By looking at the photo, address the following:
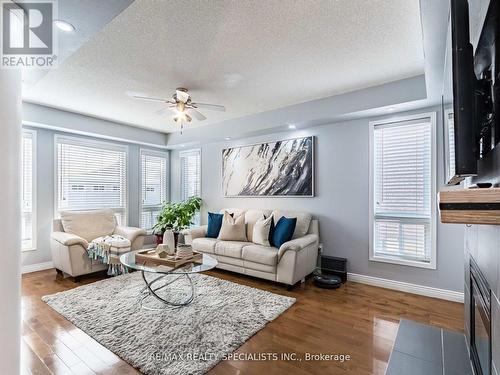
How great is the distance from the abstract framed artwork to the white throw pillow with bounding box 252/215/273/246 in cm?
67

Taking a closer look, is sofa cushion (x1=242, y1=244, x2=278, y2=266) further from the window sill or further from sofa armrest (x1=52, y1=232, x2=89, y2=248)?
sofa armrest (x1=52, y1=232, x2=89, y2=248)

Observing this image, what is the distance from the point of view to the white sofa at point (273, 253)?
3.32 metres

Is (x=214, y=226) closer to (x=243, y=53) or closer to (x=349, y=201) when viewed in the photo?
(x=349, y=201)

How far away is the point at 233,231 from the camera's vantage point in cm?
420

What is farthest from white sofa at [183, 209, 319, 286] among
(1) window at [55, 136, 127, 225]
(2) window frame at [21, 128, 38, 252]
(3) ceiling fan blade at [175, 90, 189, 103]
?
(2) window frame at [21, 128, 38, 252]

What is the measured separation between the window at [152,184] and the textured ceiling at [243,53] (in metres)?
2.11

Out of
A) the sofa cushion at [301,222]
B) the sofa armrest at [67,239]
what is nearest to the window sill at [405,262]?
the sofa cushion at [301,222]

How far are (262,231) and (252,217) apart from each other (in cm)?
53

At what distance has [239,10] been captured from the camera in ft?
6.16

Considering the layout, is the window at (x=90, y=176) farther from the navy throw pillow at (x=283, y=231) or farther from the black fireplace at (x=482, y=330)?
the black fireplace at (x=482, y=330)

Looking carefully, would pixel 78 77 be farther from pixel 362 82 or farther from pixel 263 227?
pixel 362 82

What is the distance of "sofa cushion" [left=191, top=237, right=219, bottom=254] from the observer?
4119 mm

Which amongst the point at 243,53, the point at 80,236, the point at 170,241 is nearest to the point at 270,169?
the point at 170,241

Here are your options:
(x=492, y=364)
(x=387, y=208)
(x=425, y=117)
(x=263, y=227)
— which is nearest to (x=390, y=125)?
(x=425, y=117)
